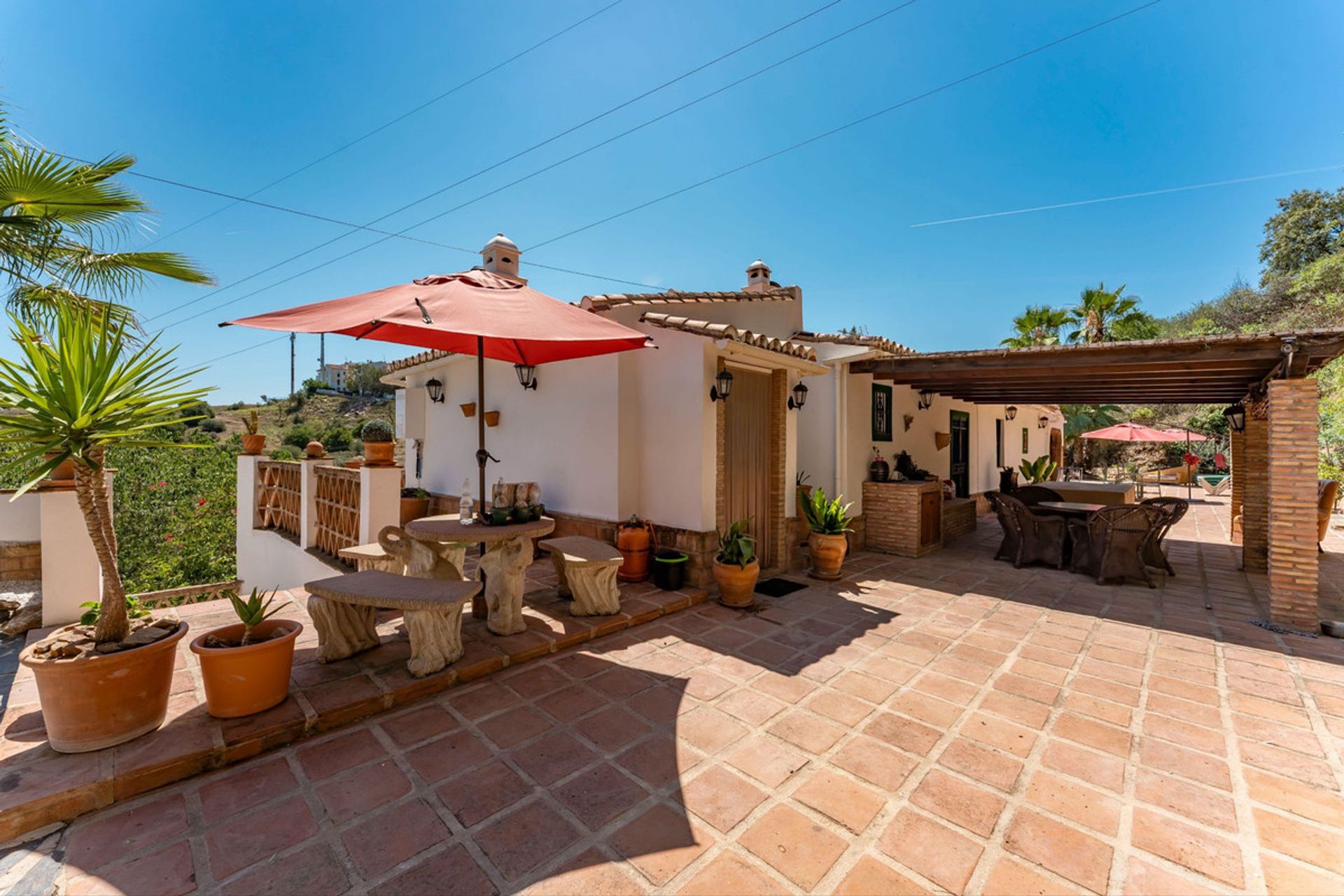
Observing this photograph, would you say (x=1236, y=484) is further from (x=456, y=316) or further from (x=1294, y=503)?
(x=456, y=316)

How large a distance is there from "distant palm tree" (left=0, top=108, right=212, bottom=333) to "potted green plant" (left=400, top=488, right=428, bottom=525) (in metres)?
4.37

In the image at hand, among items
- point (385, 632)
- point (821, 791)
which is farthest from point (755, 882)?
point (385, 632)

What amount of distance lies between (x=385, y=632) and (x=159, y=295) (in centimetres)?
534

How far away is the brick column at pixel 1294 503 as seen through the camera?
15.9 feet

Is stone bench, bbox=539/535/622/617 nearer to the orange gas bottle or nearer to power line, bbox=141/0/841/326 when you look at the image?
the orange gas bottle

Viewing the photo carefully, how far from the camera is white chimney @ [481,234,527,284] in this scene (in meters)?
6.84

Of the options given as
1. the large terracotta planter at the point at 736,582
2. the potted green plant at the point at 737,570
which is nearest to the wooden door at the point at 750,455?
the potted green plant at the point at 737,570

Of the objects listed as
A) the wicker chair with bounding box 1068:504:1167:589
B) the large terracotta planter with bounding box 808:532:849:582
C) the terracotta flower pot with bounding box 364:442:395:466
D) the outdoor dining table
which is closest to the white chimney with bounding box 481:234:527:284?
the terracotta flower pot with bounding box 364:442:395:466

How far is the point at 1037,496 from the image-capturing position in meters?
8.99

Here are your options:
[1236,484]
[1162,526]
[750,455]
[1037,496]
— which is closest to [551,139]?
[750,455]

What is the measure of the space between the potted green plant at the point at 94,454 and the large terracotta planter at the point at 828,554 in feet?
19.7

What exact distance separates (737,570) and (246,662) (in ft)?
12.9

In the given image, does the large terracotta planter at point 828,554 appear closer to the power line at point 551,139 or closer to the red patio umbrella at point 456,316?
the red patio umbrella at point 456,316

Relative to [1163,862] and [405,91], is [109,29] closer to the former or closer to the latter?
[405,91]
